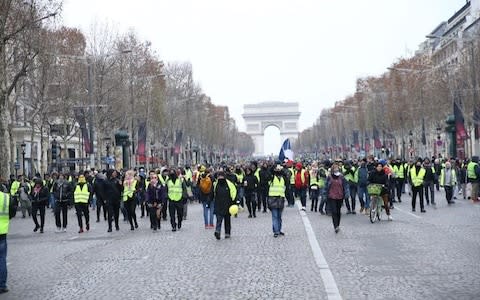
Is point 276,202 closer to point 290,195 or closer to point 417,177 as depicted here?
point 417,177

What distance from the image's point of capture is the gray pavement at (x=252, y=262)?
38.7 feet

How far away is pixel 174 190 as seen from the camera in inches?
888

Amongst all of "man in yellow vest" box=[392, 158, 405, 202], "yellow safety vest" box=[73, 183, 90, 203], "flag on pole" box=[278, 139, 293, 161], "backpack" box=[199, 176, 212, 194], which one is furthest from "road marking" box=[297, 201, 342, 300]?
"flag on pole" box=[278, 139, 293, 161]

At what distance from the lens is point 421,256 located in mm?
15242

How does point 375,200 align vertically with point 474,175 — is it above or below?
below

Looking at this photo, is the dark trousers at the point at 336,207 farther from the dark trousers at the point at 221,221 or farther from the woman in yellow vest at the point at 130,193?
the woman in yellow vest at the point at 130,193

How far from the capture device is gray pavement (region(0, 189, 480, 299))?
38.7 ft

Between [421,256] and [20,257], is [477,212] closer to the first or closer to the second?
[421,256]

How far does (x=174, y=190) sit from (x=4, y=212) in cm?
954

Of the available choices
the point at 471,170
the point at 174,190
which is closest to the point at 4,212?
the point at 174,190

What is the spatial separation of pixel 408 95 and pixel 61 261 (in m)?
66.6

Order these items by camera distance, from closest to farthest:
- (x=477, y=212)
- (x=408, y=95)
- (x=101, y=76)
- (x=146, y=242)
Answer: (x=146, y=242)
(x=477, y=212)
(x=101, y=76)
(x=408, y=95)

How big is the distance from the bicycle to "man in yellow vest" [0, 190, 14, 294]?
11999 mm

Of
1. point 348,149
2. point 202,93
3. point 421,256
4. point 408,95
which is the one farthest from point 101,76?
point 348,149
